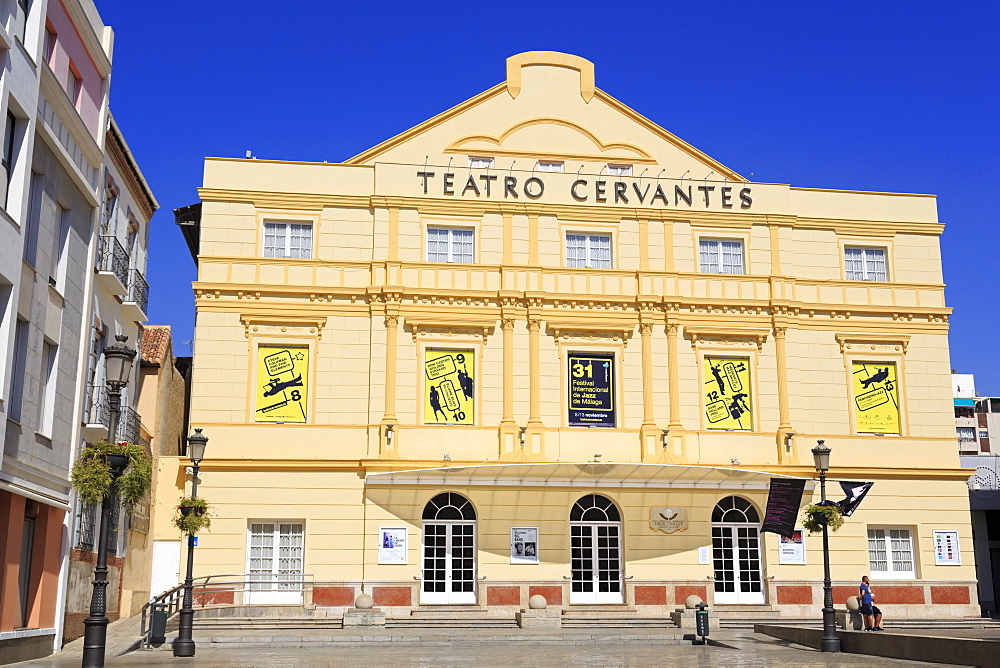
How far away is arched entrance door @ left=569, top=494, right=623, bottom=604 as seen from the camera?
2933cm

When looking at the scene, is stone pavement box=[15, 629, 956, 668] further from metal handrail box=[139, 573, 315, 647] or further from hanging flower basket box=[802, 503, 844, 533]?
metal handrail box=[139, 573, 315, 647]

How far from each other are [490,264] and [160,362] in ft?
32.1

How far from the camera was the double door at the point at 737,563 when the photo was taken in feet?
97.9

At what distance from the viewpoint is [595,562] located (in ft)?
96.8

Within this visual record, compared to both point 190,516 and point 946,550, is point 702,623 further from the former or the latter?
point 190,516

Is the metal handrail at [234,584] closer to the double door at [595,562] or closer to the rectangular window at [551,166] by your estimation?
the double door at [595,562]

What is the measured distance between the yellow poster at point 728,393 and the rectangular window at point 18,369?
18675 mm

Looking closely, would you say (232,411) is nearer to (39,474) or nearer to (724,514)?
(39,474)

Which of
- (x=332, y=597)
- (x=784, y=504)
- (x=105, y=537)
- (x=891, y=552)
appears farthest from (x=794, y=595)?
(x=105, y=537)

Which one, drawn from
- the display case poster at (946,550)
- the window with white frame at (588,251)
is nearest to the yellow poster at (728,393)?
the window with white frame at (588,251)

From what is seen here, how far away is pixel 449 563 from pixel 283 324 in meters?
8.00

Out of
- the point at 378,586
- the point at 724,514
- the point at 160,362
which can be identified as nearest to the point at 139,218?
Result: the point at 160,362

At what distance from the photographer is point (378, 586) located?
2823 cm

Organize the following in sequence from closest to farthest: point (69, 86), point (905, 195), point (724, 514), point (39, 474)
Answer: point (39, 474)
point (69, 86)
point (724, 514)
point (905, 195)
